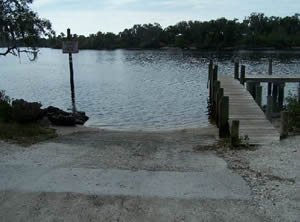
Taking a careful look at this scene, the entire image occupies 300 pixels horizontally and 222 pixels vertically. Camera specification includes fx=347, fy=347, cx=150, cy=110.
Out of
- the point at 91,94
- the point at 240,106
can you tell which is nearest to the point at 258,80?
the point at 240,106

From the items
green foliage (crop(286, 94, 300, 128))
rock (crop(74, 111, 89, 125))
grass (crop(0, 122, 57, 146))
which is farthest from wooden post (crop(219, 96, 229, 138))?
rock (crop(74, 111, 89, 125))

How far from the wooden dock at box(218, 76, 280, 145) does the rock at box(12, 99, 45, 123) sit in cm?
659

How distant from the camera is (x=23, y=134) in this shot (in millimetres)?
9820

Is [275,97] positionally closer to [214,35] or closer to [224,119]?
[224,119]

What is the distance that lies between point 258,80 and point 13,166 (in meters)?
17.6

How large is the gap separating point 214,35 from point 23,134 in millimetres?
128647

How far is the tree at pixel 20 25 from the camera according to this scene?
1260 cm

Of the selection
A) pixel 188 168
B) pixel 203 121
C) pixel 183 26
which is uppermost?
pixel 183 26

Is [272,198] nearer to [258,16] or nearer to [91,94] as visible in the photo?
[91,94]

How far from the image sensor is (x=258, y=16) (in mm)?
158750

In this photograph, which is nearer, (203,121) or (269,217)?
(269,217)

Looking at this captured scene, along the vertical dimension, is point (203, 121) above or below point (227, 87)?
below

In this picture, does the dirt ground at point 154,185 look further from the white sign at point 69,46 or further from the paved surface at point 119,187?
the white sign at point 69,46

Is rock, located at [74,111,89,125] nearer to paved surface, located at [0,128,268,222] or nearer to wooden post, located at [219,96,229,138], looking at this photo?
wooden post, located at [219,96,229,138]
